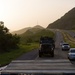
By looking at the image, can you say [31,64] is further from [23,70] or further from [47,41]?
[47,41]

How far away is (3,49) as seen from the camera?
5756 cm

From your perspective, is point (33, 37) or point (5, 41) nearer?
point (5, 41)

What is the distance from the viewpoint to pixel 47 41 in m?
44.2

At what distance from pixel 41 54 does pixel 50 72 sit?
123 feet

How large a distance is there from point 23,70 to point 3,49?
5213 cm

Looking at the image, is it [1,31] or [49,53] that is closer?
[49,53]

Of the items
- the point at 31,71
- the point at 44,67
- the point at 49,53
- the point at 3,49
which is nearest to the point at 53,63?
the point at 44,67

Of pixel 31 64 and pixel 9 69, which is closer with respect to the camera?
pixel 9 69

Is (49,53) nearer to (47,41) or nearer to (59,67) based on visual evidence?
(47,41)

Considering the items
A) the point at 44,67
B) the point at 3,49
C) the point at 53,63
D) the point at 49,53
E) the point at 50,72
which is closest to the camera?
the point at 50,72

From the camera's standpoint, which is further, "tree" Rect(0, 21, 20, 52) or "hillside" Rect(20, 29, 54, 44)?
"hillside" Rect(20, 29, 54, 44)

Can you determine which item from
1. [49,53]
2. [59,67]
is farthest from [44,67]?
[49,53]

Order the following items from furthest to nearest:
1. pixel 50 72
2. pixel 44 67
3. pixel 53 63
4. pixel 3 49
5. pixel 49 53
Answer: pixel 3 49, pixel 49 53, pixel 53 63, pixel 44 67, pixel 50 72

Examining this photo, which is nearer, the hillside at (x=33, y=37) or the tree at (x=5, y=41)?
the tree at (x=5, y=41)
